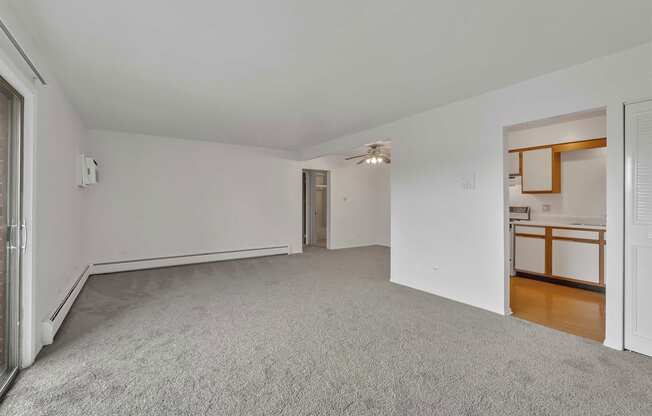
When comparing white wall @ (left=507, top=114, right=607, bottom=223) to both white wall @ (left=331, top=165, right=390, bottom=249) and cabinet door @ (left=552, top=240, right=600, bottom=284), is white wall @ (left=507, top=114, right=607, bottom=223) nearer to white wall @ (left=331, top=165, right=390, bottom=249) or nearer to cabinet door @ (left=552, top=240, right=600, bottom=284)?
cabinet door @ (left=552, top=240, right=600, bottom=284)

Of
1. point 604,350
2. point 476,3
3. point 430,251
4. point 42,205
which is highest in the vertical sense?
point 476,3

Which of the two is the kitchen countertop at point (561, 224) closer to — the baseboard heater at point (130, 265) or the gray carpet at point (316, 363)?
the gray carpet at point (316, 363)

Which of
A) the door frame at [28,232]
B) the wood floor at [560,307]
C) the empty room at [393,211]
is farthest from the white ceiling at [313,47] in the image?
the wood floor at [560,307]

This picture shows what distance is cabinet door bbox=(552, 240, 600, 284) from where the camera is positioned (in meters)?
4.23

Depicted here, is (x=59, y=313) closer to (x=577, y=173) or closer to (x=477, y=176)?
(x=477, y=176)

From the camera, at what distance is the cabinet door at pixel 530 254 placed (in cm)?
475

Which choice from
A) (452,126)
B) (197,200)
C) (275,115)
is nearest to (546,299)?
(452,126)

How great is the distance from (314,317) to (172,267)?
3.62 m

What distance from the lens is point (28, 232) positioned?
235 cm

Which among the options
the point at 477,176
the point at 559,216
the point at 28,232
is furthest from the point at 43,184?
the point at 559,216

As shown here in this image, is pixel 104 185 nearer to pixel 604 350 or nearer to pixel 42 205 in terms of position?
pixel 42 205

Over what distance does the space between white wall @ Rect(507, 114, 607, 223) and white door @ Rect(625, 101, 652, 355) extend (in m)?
2.01

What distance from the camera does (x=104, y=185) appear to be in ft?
17.3

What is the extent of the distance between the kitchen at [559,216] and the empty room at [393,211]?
0.03 m
